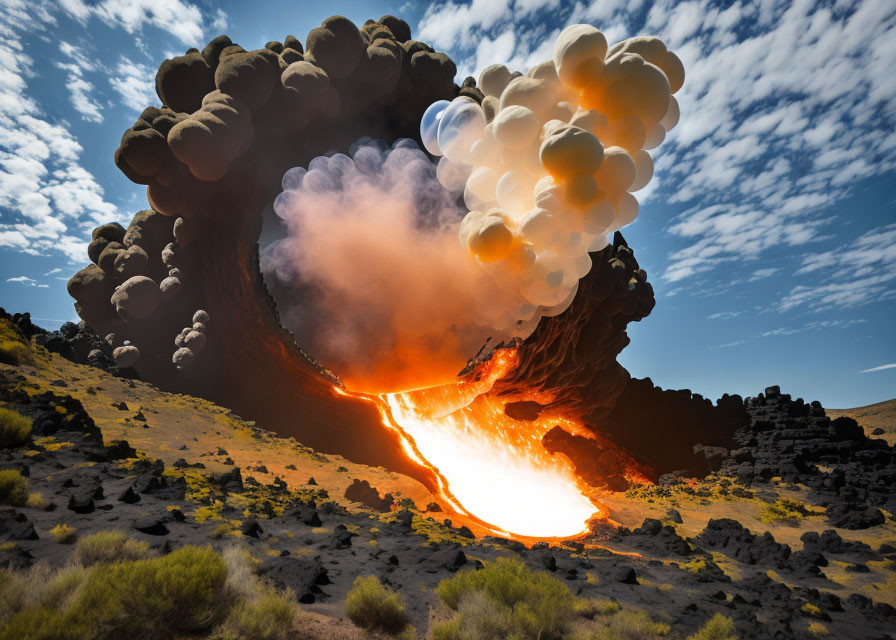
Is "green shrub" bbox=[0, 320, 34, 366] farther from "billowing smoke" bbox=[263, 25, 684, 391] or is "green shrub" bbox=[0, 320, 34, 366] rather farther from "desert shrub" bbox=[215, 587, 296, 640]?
"desert shrub" bbox=[215, 587, 296, 640]

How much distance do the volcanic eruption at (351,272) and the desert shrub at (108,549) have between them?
6555mm

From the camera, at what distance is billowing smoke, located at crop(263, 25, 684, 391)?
23.4 ft

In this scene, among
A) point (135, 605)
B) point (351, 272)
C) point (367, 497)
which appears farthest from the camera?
point (351, 272)

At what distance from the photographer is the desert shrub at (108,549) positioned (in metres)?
4.68

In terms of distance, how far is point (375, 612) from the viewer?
4.70 meters

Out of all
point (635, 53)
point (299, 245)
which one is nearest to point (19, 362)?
point (299, 245)

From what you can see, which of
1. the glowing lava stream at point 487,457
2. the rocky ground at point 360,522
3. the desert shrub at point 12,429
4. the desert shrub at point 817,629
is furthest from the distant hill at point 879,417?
the desert shrub at point 12,429

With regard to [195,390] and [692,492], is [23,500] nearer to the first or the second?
[195,390]

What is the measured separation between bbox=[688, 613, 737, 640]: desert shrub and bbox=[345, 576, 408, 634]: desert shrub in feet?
11.5

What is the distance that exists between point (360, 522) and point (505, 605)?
176 inches

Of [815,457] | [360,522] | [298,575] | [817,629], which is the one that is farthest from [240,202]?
[815,457]

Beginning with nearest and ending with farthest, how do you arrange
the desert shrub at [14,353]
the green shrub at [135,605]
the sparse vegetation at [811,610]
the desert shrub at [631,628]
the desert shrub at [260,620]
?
the green shrub at [135,605] < the desert shrub at [260,620] < the desert shrub at [631,628] < the sparse vegetation at [811,610] < the desert shrub at [14,353]

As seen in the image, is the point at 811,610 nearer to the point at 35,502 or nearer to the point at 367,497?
the point at 367,497

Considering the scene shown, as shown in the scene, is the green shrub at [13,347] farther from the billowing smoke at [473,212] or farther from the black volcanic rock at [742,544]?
the black volcanic rock at [742,544]
